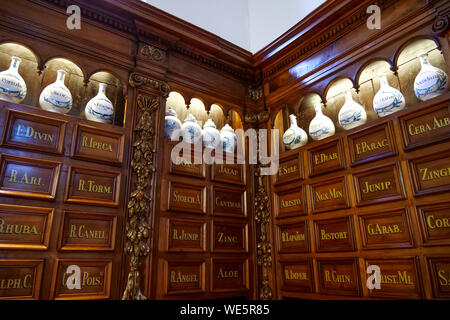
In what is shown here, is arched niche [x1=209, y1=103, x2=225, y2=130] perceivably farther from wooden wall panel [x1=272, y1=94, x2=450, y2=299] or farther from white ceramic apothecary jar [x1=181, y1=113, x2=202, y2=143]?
wooden wall panel [x1=272, y1=94, x2=450, y2=299]

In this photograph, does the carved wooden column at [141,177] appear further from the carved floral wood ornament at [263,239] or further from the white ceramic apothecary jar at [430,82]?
the white ceramic apothecary jar at [430,82]

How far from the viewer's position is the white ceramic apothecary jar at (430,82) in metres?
1.81

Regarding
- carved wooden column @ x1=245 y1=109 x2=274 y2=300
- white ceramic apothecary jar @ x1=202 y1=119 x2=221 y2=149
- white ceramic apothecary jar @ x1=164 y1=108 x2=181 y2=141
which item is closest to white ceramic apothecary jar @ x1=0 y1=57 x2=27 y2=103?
white ceramic apothecary jar @ x1=164 y1=108 x2=181 y2=141

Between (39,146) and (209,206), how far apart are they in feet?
3.60

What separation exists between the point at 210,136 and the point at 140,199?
0.72m

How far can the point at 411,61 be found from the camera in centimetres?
212

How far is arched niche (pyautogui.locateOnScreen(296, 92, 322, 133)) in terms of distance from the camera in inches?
104

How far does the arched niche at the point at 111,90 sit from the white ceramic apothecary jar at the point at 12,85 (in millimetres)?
414

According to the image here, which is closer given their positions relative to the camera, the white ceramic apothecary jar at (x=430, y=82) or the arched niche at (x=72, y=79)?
the white ceramic apothecary jar at (x=430, y=82)

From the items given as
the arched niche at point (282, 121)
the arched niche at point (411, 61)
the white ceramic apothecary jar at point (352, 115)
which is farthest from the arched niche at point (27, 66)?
the arched niche at point (411, 61)

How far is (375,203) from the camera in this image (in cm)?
195

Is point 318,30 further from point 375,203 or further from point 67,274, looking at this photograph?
point 67,274
